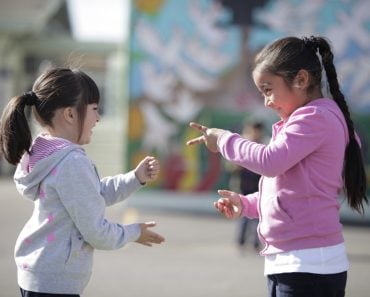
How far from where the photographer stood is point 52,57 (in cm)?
2058

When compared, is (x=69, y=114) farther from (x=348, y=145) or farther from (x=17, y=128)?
(x=348, y=145)

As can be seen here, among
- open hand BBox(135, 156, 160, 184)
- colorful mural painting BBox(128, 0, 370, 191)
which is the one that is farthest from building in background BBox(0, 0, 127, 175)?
open hand BBox(135, 156, 160, 184)

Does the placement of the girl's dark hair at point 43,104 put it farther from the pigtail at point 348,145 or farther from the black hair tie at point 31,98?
the pigtail at point 348,145

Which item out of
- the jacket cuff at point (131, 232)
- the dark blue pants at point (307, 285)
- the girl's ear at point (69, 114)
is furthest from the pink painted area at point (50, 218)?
the dark blue pants at point (307, 285)

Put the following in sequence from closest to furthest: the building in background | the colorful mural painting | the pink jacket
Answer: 1. the pink jacket
2. the colorful mural painting
3. the building in background

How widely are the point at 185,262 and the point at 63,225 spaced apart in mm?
4548

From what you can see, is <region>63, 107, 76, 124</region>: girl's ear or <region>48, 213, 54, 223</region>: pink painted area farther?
<region>63, 107, 76, 124</region>: girl's ear

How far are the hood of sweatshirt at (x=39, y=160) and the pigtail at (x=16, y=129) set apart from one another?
4cm

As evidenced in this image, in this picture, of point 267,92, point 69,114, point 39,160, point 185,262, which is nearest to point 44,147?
point 39,160

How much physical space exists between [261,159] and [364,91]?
8.49 metres

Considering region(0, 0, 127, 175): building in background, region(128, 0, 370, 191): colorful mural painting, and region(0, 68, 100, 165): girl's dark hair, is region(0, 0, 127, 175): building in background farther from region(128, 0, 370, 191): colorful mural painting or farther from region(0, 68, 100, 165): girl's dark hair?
region(0, 68, 100, 165): girl's dark hair

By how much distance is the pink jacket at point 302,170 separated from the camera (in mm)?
2410

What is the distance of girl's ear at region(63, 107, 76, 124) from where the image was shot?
2.72m

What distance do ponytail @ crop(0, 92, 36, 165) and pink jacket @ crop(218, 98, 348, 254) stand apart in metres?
0.83
